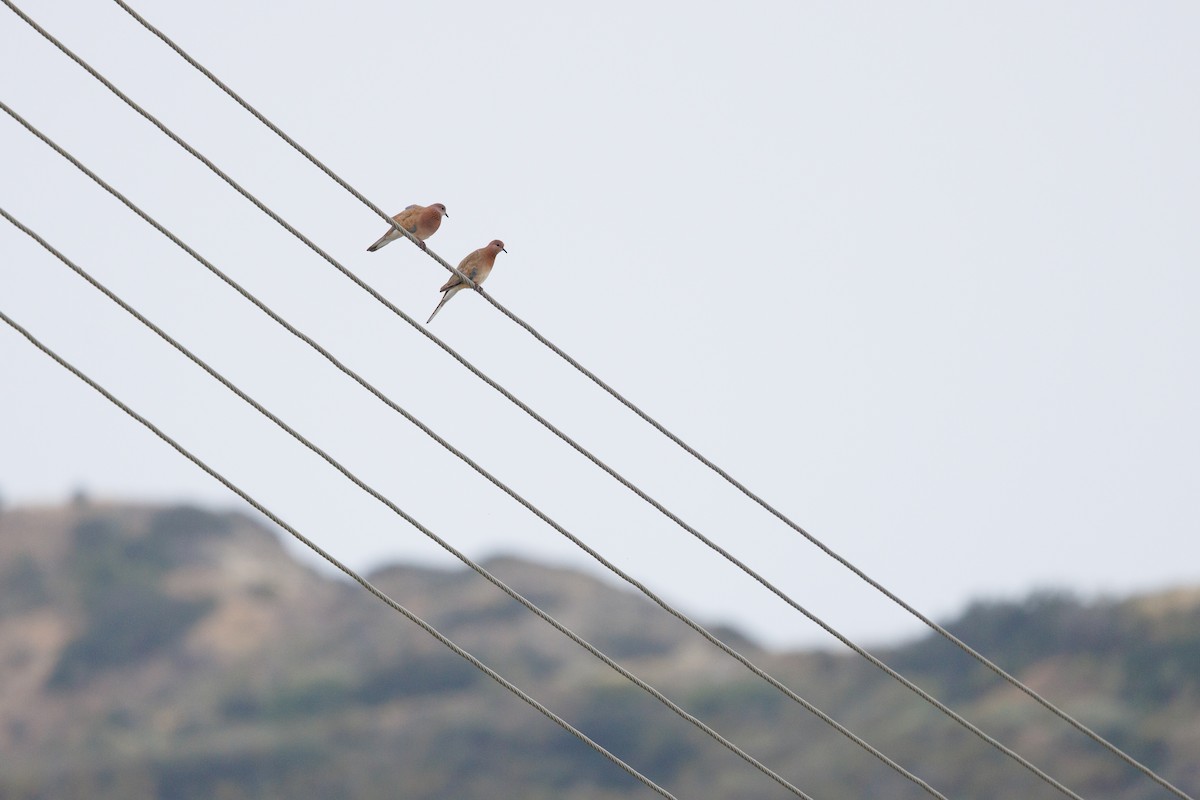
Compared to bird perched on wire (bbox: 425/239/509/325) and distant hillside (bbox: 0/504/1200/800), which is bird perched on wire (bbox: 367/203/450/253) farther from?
distant hillside (bbox: 0/504/1200/800)

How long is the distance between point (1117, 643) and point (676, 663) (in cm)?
1782

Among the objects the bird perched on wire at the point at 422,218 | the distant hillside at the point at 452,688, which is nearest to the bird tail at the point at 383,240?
the bird perched on wire at the point at 422,218

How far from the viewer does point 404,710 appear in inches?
2443

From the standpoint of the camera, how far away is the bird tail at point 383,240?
41.9 feet

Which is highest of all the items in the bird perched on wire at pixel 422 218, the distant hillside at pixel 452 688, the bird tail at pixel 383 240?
the distant hillside at pixel 452 688

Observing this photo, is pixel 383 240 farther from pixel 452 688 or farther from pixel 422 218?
pixel 452 688

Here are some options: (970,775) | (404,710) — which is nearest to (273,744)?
(404,710)

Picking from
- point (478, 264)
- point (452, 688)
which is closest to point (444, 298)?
point (478, 264)

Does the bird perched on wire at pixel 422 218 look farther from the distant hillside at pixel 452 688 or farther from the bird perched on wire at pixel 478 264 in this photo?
the distant hillside at pixel 452 688

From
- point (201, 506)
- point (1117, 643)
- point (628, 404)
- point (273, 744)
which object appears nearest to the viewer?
point (628, 404)

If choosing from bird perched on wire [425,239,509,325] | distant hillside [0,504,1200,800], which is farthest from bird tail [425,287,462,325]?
distant hillside [0,504,1200,800]

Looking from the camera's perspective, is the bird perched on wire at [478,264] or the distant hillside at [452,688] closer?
the bird perched on wire at [478,264]

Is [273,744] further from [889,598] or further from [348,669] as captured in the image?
[889,598]

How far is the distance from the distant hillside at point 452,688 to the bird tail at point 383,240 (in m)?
32.4
